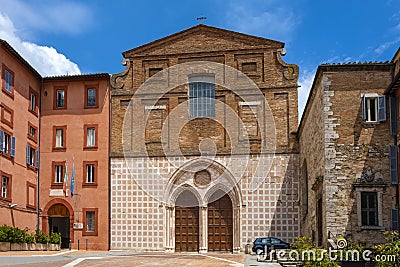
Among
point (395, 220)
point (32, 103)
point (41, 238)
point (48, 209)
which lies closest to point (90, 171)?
point (48, 209)

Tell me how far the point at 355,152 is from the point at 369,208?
6.96 feet

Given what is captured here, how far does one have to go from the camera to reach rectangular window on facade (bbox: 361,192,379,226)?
2309 centimetres

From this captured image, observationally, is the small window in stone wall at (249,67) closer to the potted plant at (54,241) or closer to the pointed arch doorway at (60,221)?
the pointed arch doorway at (60,221)

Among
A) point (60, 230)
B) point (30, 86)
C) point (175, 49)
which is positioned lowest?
point (60, 230)

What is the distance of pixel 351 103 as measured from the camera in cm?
2402

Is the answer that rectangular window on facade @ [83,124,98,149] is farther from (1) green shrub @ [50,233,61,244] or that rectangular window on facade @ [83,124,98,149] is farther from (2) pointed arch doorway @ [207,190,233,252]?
(2) pointed arch doorway @ [207,190,233,252]

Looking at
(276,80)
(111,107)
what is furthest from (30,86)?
(276,80)

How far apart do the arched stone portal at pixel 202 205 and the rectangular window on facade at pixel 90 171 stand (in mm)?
4481

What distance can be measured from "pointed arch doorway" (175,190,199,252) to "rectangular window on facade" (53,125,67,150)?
785cm

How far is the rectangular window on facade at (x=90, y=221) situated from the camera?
37531 millimetres

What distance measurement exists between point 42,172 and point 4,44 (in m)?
8.84

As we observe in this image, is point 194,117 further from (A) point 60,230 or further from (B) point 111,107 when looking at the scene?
(A) point 60,230

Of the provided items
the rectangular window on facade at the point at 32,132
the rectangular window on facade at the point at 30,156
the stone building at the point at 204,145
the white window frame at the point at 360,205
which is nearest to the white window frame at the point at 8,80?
the rectangular window on facade at the point at 32,132

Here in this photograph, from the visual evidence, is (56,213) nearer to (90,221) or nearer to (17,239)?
(90,221)
